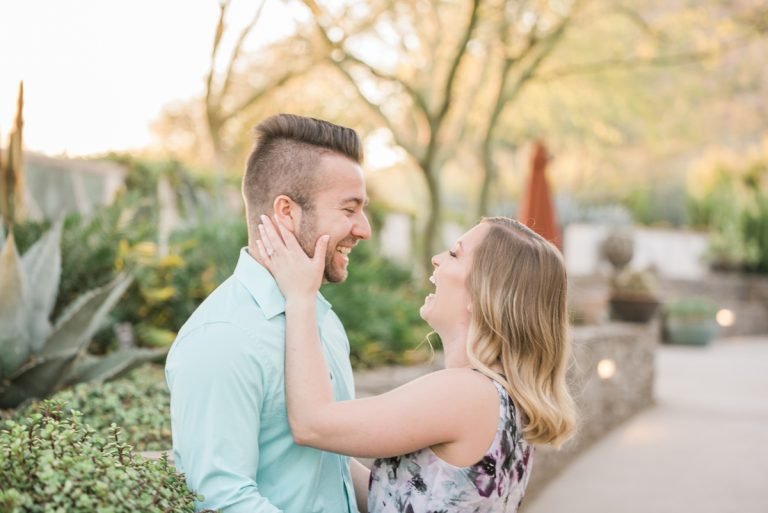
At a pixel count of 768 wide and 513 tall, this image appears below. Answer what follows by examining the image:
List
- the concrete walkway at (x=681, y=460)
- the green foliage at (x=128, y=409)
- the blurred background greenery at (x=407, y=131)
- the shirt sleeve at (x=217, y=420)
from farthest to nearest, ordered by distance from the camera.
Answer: the concrete walkway at (x=681, y=460) → the blurred background greenery at (x=407, y=131) → the green foliage at (x=128, y=409) → the shirt sleeve at (x=217, y=420)

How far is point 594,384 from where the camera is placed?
8.93 meters

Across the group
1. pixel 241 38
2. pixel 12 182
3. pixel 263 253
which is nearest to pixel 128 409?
pixel 263 253

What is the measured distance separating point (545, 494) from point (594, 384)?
2234 millimetres

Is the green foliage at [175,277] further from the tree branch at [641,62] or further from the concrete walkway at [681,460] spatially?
the tree branch at [641,62]

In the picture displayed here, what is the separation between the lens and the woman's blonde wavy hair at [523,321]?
2.55 m

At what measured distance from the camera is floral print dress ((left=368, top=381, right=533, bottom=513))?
2439 millimetres

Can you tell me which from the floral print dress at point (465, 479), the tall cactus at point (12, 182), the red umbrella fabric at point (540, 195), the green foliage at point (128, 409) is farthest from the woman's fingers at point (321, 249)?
the red umbrella fabric at point (540, 195)

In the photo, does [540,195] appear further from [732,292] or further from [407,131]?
[732,292]

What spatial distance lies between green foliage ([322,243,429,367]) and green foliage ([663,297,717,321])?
38.1ft

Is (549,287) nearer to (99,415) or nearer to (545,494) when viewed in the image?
(99,415)

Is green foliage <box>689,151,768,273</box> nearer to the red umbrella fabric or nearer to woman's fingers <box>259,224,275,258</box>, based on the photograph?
the red umbrella fabric

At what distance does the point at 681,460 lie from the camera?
815cm

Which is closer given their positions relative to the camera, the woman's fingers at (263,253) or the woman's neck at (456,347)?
the woman's fingers at (263,253)

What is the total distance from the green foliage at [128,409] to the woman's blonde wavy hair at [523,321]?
149cm
